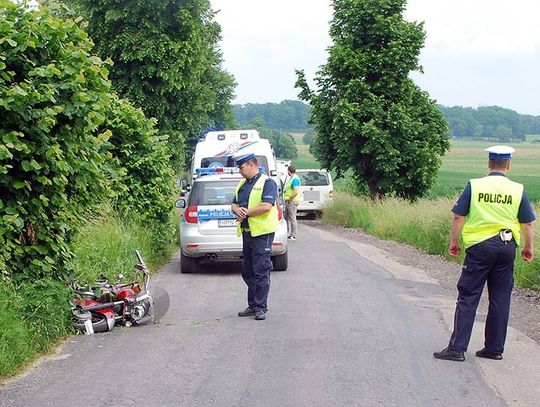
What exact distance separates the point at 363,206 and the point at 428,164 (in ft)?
12.0

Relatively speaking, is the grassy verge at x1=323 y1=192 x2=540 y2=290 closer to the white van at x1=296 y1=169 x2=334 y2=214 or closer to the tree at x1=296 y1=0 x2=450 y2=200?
the white van at x1=296 y1=169 x2=334 y2=214

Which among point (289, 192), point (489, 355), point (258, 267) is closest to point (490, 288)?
point (489, 355)

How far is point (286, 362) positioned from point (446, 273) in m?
8.59

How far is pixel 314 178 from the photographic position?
32656 mm

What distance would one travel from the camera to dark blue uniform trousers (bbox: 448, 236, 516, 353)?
7.67m

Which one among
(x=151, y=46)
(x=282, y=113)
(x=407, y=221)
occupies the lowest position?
(x=282, y=113)

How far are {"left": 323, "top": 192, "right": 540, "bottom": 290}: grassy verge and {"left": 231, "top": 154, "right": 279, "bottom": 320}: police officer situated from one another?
5.13 m

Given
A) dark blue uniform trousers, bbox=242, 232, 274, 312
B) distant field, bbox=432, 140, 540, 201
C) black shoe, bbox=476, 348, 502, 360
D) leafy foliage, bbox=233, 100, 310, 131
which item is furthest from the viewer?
leafy foliage, bbox=233, 100, 310, 131

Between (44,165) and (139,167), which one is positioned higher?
(44,165)

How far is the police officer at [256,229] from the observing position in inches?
386

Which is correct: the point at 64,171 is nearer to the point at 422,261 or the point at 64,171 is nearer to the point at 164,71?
the point at 422,261

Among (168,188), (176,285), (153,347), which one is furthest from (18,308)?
(168,188)

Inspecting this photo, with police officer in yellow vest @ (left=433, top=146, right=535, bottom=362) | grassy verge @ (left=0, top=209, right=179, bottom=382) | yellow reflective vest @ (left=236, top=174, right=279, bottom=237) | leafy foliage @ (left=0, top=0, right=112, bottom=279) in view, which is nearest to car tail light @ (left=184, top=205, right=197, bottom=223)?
grassy verge @ (left=0, top=209, right=179, bottom=382)

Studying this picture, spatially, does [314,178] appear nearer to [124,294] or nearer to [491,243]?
[124,294]
